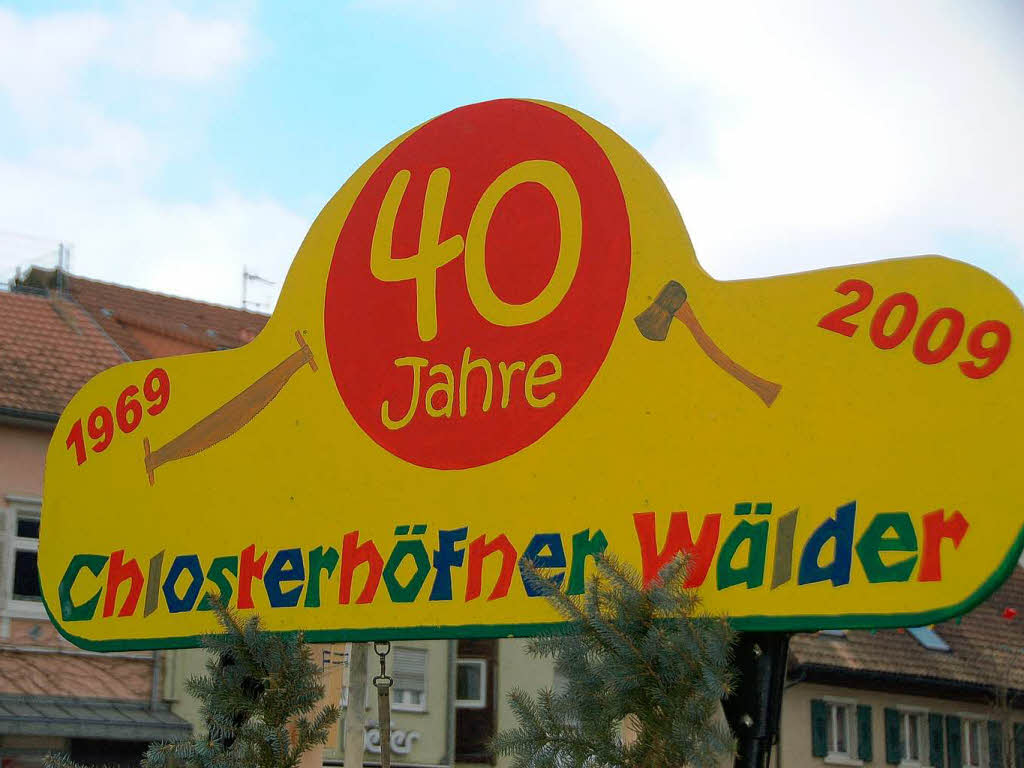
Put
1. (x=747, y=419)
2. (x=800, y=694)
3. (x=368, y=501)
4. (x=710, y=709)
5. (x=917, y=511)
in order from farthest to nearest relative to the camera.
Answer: (x=800, y=694), (x=368, y=501), (x=747, y=419), (x=917, y=511), (x=710, y=709)

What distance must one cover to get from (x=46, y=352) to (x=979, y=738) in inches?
726

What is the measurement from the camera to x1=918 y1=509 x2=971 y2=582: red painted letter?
6.57 meters

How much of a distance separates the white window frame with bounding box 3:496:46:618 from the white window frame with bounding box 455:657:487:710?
993 centimetres

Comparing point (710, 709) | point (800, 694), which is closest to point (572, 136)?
point (710, 709)

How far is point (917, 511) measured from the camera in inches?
264

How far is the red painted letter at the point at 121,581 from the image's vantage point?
9594 millimetres

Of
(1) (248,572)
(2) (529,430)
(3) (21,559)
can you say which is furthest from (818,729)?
(2) (529,430)

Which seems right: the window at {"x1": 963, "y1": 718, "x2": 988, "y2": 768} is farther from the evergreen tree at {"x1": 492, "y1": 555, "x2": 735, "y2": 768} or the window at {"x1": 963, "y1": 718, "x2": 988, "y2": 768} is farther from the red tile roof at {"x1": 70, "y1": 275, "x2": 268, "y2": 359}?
the evergreen tree at {"x1": 492, "y1": 555, "x2": 735, "y2": 768}

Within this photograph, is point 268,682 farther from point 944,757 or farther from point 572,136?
point 944,757

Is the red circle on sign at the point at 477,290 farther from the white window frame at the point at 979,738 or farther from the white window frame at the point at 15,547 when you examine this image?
the white window frame at the point at 979,738

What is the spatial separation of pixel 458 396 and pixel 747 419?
1.76 meters

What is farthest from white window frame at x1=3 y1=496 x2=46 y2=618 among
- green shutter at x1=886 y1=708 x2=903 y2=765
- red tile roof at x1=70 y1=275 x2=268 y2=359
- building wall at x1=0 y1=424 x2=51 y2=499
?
green shutter at x1=886 y1=708 x2=903 y2=765

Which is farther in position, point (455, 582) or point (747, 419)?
point (455, 582)

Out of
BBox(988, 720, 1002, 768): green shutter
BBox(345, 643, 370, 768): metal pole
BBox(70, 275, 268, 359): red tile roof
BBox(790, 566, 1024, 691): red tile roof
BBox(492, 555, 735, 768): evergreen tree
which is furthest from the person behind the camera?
BBox(988, 720, 1002, 768): green shutter
